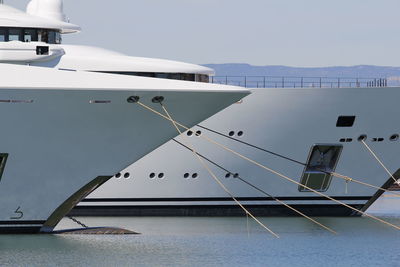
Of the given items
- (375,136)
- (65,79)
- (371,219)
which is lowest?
(371,219)

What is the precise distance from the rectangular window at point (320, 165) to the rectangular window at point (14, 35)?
1283cm

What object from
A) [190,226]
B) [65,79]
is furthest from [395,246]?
[65,79]

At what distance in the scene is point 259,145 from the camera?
5044 cm

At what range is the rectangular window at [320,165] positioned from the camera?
50.8m

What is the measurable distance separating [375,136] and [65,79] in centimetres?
1778

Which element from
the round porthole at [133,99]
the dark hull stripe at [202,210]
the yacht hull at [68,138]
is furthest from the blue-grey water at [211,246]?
the round porthole at [133,99]

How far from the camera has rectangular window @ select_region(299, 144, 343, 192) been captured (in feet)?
167

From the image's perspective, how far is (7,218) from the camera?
3794cm

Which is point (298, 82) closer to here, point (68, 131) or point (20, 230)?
point (68, 131)

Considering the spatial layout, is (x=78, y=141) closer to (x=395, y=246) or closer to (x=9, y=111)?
(x=9, y=111)

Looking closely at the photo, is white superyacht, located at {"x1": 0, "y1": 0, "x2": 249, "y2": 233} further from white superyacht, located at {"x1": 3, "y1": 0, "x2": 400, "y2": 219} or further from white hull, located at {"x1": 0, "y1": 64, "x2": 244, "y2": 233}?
white superyacht, located at {"x1": 3, "y1": 0, "x2": 400, "y2": 219}

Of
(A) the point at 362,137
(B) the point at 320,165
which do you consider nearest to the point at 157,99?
(B) the point at 320,165

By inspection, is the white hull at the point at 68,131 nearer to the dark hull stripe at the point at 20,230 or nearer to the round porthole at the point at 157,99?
the dark hull stripe at the point at 20,230

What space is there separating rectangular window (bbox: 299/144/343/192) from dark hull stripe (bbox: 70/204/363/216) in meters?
1.04
